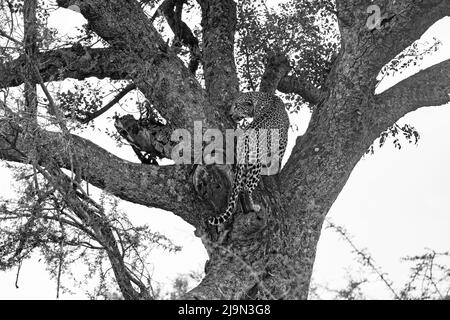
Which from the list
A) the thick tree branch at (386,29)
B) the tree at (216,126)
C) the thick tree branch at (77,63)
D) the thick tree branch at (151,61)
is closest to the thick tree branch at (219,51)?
the tree at (216,126)

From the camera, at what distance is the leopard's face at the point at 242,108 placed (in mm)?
8922

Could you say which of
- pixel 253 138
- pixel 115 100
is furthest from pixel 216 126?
pixel 115 100

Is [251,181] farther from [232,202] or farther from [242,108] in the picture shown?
[242,108]

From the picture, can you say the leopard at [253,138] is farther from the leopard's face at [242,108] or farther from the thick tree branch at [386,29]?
the thick tree branch at [386,29]

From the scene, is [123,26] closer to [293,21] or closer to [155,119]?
[155,119]

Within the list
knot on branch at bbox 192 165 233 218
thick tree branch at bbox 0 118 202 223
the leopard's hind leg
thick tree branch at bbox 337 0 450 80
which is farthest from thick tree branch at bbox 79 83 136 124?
thick tree branch at bbox 337 0 450 80

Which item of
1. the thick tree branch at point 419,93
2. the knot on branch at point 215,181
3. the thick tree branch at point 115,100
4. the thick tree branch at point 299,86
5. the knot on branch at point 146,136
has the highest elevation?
the thick tree branch at point 299,86

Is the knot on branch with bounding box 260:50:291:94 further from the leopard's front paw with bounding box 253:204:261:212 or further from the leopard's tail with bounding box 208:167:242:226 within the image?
the leopard's front paw with bounding box 253:204:261:212

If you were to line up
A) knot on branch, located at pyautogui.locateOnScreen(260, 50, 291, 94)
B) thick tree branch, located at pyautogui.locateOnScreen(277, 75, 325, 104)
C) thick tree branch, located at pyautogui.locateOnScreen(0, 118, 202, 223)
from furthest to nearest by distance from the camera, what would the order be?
thick tree branch, located at pyautogui.locateOnScreen(277, 75, 325, 104) < knot on branch, located at pyautogui.locateOnScreen(260, 50, 291, 94) < thick tree branch, located at pyautogui.locateOnScreen(0, 118, 202, 223)

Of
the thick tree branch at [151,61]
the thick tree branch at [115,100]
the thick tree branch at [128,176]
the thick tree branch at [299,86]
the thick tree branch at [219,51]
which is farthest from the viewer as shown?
the thick tree branch at [299,86]

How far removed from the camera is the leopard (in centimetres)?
802

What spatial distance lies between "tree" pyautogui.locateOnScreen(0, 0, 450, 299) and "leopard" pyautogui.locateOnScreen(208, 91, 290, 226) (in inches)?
5.5

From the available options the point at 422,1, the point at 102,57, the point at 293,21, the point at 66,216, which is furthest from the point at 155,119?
the point at 422,1

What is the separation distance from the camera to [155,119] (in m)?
9.20
